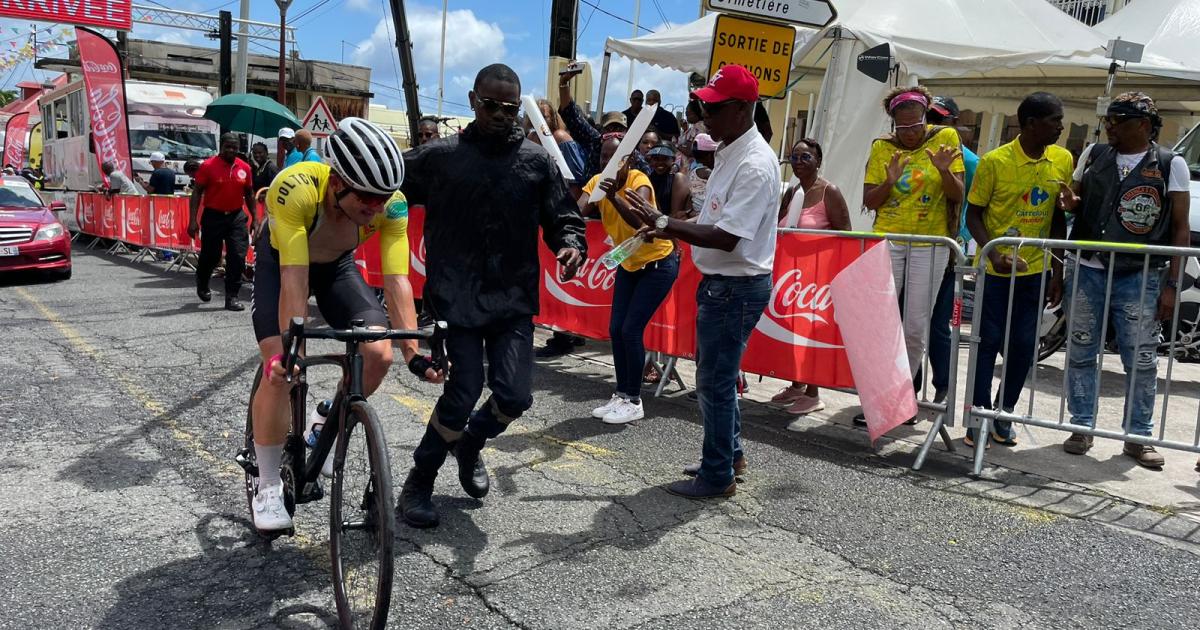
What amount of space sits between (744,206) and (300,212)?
183 centimetres

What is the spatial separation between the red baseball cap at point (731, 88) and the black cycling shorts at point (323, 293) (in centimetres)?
168

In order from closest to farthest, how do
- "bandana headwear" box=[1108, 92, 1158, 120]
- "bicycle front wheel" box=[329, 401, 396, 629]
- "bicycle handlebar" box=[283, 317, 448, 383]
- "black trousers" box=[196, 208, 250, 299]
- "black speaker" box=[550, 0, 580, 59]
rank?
1. "bicycle front wheel" box=[329, 401, 396, 629]
2. "bicycle handlebar" box=[283, 317, 448, 383]
3. "bandana headwear" box=[1108, 92, 1158, 120]
4. "black trousers" box=[196, 208, 250, 299]
5. "black speaker" box=[550, 0, 580, 59]

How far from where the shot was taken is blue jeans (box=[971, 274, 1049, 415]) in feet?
17.5

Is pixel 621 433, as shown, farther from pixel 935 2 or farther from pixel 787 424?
pixel 935 2

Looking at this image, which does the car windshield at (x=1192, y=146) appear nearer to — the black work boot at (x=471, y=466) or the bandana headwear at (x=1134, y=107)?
the bandana headwear at (x=1134, y=107)

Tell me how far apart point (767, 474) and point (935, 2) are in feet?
24.3

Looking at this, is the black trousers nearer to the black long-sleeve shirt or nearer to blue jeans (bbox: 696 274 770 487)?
the black long-sleeve shirt

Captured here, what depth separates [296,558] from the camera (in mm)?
3598

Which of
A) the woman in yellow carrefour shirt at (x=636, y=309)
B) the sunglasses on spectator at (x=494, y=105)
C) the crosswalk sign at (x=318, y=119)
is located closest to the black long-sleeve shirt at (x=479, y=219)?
the sunglasses on spectator at (x=494, y=105)

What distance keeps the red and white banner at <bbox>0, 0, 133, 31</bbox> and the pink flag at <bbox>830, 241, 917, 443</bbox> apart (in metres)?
25.6

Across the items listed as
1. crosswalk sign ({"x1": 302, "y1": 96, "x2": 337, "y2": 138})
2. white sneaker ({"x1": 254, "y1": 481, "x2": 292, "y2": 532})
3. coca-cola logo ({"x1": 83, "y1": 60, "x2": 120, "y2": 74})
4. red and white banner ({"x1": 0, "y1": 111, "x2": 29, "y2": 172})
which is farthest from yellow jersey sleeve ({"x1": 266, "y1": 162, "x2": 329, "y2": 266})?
red and white banner ({"x1": 0, "y1": 111, "x2": 29, "y2": 172})

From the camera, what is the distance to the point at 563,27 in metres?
12.0

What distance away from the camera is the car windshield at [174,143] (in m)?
22.3

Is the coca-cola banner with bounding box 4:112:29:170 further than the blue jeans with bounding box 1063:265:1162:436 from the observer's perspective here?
Yes
